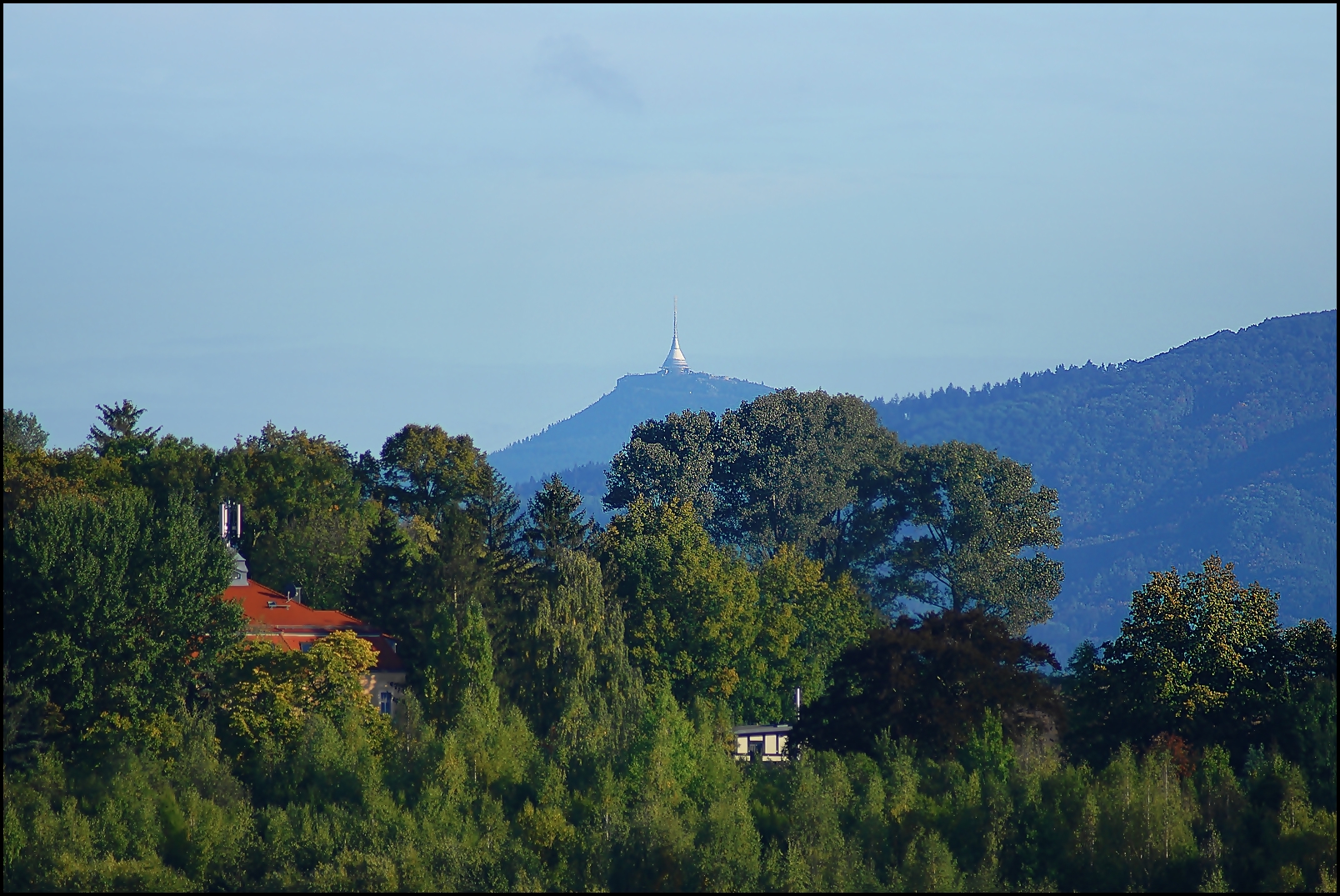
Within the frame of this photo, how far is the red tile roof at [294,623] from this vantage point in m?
57.5

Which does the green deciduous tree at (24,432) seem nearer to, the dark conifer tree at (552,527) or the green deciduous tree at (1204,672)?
the dark conifer tree at (552,527)

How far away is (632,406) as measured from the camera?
179 meters

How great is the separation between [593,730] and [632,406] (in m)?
130

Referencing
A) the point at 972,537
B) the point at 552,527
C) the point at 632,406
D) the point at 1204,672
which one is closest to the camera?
the point at 1204,672

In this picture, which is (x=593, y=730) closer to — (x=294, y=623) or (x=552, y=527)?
(x=294, y=623)

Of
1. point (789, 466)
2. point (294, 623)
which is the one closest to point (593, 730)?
point (294, 623)

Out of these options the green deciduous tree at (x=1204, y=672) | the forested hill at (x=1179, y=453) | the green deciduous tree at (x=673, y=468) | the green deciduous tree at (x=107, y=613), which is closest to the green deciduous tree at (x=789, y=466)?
the green deciduous tree at (x=673, y=468)

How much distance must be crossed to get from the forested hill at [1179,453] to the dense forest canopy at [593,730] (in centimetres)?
3748

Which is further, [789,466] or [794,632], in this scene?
[789,466]

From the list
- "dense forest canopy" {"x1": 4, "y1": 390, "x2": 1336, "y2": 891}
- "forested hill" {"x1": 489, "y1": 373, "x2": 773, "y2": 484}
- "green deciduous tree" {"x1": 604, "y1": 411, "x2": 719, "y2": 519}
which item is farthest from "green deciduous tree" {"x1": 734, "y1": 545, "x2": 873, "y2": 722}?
"forested hill" {"x1": 489, "y1": 373, "x2": 773, "y2": 484}

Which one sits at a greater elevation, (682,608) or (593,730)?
(682,608)

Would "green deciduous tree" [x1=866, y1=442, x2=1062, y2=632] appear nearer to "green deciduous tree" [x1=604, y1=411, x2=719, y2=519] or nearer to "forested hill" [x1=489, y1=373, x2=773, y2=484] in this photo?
"green deciduous tree" [x1=604, y1=411, x2=719, y2=519]

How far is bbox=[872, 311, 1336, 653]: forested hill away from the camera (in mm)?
105562

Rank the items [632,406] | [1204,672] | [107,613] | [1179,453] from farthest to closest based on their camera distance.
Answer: [632,406] < [1179,453] < [1204,672] < [107,613]
